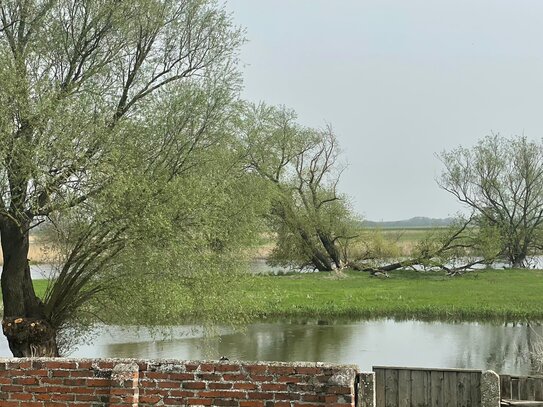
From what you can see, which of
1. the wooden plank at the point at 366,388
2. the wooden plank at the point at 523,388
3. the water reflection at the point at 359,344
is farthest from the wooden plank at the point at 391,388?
the water reflection at the point at 359,344

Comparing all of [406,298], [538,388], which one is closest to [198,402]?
[538,388]

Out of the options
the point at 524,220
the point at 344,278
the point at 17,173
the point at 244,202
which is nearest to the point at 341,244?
the point at 344,278

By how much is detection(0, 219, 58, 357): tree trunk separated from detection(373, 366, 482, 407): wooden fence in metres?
8.84

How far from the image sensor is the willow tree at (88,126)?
567 inches

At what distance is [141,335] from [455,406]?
724 inches

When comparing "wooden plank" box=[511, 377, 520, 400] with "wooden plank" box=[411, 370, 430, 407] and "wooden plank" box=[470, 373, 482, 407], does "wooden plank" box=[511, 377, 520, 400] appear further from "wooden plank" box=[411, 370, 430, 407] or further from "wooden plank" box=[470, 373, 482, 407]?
"wooden plank" box=[411, 370, 430, 407]

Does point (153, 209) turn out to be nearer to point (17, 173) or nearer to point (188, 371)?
point (17, 173)

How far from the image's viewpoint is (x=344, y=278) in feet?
150

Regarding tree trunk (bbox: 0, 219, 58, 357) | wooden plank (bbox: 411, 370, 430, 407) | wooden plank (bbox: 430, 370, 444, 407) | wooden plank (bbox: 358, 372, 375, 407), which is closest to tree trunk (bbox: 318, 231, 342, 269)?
tree trunk (bbox: 0, 219, 58, 357)

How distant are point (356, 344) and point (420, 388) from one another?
1423cm

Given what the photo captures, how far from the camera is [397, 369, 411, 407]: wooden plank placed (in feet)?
34.8

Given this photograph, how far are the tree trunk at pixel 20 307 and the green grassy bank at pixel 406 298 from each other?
7.30 meters

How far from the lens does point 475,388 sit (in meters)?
10.1

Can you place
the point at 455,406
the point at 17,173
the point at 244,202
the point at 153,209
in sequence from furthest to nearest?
the point at 244,202
the point at 153,209
the point at 17,173
the point at 455,406
